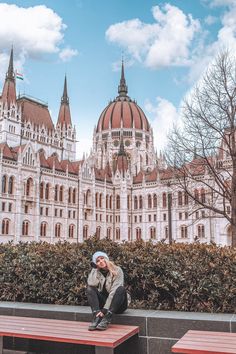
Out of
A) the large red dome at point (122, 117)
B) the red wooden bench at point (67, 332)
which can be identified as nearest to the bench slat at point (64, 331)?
the red wooden bench at point (67, 332)

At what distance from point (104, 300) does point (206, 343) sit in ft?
5.61

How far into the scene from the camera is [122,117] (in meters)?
81.7

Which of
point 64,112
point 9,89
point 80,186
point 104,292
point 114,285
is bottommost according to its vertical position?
point 104,292

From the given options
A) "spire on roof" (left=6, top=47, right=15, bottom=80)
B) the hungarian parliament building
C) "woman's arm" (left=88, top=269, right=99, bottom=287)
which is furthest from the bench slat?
"spire on roof" (left=6, top=47, right=15, bottom=80)

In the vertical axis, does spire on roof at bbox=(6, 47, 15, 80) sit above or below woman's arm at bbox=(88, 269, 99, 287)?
→ above

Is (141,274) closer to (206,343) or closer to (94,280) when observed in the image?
(94,280)

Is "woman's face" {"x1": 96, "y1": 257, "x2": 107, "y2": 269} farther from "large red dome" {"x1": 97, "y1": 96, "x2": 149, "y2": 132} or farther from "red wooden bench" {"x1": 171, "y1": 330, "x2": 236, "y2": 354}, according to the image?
"large red dome" {"x1": 97, "y1": 96, "x2": 149, "y2": 132}

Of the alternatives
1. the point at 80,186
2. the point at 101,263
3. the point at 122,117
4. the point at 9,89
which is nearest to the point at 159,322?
the point at 101,263

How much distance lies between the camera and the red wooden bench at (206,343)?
3.98 metres

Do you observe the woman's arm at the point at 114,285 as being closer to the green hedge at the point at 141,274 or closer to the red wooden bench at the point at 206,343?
the green hedge at the point at 141,274

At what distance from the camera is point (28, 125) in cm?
6638

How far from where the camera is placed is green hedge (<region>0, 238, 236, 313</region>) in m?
5.69

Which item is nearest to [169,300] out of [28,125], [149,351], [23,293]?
[149,351]

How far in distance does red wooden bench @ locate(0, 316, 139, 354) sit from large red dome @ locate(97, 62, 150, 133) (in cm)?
7533
